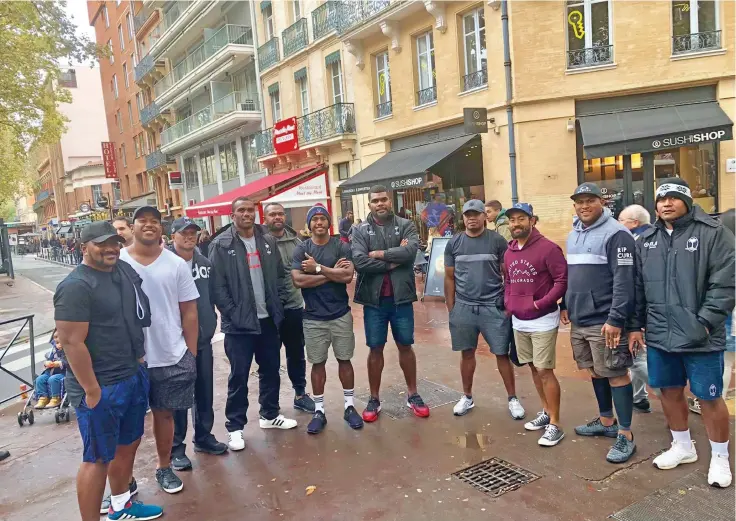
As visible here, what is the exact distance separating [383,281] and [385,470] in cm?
165

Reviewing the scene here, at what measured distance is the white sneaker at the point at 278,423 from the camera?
496 centimetres

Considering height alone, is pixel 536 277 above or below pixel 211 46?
below

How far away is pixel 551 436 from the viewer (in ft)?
13.8

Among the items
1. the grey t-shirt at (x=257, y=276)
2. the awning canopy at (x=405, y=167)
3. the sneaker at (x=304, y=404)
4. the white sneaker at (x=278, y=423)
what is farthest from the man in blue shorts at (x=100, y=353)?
the awning canopy at (x=405, y=167)

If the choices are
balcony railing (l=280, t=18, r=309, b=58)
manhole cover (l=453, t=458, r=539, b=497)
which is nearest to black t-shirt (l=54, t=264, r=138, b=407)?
manhole cover (l=453, t=458, r=539, b=497)

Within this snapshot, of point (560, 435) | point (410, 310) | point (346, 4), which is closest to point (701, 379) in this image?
point (560, 435)

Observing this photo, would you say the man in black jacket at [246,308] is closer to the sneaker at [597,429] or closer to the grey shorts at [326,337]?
the grey shorts at [326,337]

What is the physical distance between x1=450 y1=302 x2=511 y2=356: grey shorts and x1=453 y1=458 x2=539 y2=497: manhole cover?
1.05 meters

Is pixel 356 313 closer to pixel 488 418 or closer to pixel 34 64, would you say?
pixel 488 418

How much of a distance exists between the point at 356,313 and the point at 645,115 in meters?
7.46

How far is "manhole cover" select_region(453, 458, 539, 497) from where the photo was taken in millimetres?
3647

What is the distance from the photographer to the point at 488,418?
4.82 metres

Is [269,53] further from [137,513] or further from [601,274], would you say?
[137,513]

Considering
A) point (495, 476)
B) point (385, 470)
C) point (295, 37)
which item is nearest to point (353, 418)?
point (385, 470)
